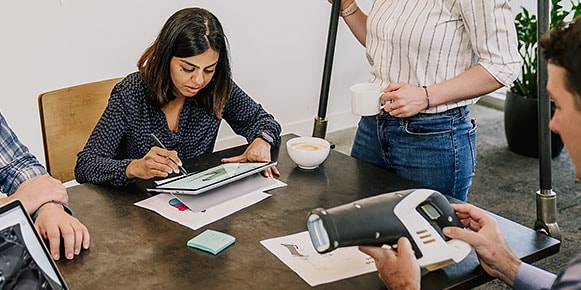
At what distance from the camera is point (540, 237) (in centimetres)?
146

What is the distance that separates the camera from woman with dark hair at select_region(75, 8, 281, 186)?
75.0 inches

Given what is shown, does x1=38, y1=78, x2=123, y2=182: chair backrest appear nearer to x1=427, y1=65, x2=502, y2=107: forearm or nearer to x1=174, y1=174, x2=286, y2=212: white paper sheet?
x1=174, y1=174, x2=286, y2=212: white paper sheet

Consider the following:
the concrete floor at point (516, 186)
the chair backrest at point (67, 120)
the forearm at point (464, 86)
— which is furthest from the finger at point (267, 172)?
the concrete floor at point (516, 186)

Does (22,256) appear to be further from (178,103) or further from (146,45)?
(146,45)

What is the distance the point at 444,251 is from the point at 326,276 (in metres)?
0.22

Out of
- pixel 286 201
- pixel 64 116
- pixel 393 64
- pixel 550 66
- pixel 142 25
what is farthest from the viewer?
pixel 142 25

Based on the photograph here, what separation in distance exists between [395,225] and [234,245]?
355mm

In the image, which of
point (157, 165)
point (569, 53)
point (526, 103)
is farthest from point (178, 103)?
point (526, 103)

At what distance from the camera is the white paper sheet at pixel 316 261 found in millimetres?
1298

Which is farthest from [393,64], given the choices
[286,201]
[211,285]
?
[211,285]

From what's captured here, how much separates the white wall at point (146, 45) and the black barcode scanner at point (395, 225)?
2.17m

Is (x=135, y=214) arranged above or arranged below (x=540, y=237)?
above

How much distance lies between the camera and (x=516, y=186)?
3.40m

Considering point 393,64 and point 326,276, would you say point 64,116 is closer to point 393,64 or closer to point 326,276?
point 393,64
